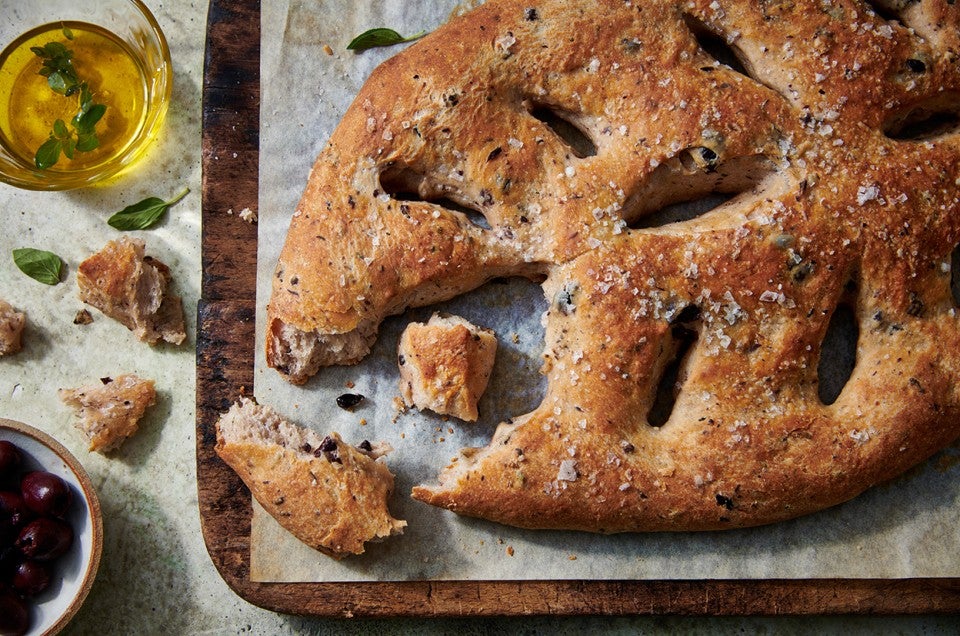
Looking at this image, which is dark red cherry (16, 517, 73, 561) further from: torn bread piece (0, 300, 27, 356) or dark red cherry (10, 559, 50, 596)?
torn bread piece (0, 300, 27, 356)

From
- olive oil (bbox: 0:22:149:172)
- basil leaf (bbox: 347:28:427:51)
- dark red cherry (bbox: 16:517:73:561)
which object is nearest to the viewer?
dark red cherry (bbox: 16:517:73:561)

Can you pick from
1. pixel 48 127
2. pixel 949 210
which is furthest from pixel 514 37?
pixel 48 127

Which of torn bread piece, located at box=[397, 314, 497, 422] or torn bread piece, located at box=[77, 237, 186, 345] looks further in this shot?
torn bread piece, located at box=[77, 237, 186, 345]

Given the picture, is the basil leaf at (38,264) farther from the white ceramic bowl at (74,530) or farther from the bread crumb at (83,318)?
the white ceramic bowl at (74,530)

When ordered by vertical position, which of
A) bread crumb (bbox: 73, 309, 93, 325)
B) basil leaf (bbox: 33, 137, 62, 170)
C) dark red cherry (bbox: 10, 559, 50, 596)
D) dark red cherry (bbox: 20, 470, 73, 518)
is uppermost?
basil leaf (bbox: 33, 137, 62, 170)

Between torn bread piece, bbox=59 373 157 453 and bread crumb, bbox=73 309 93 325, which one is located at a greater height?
bread crumb, bbox=73 309 93 325

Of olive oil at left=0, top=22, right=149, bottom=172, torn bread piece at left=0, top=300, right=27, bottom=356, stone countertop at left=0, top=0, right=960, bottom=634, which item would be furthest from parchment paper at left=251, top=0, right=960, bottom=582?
torn bread piece at left=0, top=300, right=27, bottom=356

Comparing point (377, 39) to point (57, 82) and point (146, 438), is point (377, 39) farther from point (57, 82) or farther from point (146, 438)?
point (146, 438)
